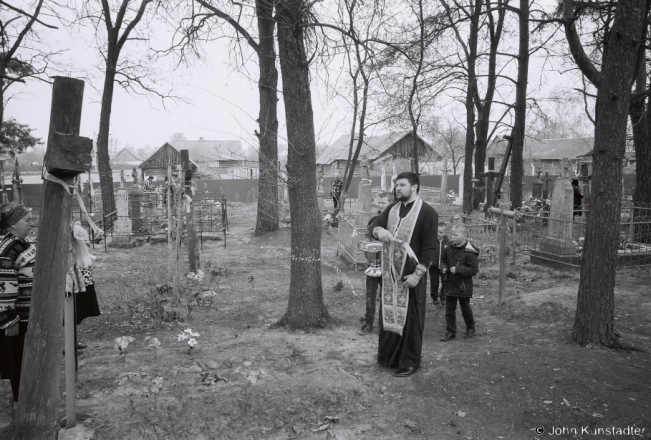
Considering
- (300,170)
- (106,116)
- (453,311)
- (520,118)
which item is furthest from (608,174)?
(106,116)

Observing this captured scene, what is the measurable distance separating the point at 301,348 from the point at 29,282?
105 inches

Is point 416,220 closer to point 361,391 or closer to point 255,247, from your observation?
point 361,391

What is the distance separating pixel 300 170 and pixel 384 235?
152 centimetres

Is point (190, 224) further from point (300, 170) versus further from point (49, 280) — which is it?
point (49, 280)

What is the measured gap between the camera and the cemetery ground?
3.76 m

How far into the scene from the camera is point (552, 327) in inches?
238

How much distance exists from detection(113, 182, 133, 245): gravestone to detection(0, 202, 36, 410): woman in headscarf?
35.2 feet

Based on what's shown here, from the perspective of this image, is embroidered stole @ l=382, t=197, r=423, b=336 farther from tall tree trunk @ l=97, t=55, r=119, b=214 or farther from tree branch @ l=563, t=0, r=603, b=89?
tall tree trunk @ l=97, t=55, r=119, b=214

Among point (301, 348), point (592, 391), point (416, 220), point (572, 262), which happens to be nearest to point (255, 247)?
point (572, 262)

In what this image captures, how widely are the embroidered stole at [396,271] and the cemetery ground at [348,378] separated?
51 centimetres

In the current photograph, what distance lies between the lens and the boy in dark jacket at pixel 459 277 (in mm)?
5719

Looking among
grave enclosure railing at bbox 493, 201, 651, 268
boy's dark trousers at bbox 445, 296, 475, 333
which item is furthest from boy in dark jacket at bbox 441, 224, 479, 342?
grave enclosure railing at bbox 493, 201, 651, 268

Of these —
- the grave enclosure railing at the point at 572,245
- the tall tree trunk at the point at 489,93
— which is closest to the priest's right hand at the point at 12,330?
the grave enclosure railing at the point at 572,245

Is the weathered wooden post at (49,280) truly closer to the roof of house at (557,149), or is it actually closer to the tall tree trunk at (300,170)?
the tall tree trunk at (300,170)
